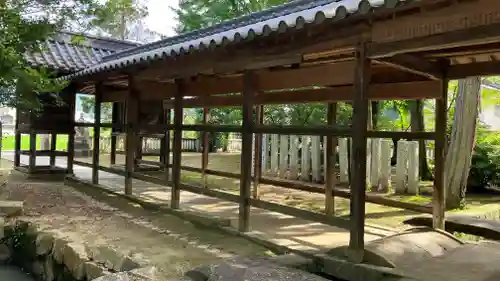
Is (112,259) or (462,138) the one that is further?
(462,138)

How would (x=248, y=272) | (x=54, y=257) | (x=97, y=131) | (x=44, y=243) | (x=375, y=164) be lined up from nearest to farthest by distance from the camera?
(x=248, y=272) < (x=54, y=257) < (x=44, y=243) < (x=97, y=131) < (x=375, y=164)

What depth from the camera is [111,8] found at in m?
7.90

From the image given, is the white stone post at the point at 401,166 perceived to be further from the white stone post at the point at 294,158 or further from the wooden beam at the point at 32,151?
the wooden beam at the point at 32,151

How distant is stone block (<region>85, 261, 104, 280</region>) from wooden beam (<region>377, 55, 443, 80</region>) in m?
3.76

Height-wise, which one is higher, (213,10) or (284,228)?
(213,10)

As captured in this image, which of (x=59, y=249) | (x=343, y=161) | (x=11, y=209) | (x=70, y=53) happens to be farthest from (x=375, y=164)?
(x=70, y=53)

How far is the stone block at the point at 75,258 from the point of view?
5070 mm

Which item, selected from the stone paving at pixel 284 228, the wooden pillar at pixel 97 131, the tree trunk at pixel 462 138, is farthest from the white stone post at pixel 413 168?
the wooden pillar at pixel 97 131

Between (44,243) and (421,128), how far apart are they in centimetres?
1136

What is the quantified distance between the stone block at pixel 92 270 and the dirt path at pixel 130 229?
0.51 metres

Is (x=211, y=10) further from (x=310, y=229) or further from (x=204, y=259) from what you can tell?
(x=204, y=259)

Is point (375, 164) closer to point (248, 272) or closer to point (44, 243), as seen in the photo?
point (248, 272)

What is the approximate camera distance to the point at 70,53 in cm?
1197

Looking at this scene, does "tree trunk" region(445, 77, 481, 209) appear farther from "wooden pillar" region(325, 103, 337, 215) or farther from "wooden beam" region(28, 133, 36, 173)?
"wooden beam" region(28, 133, 36, 173)
